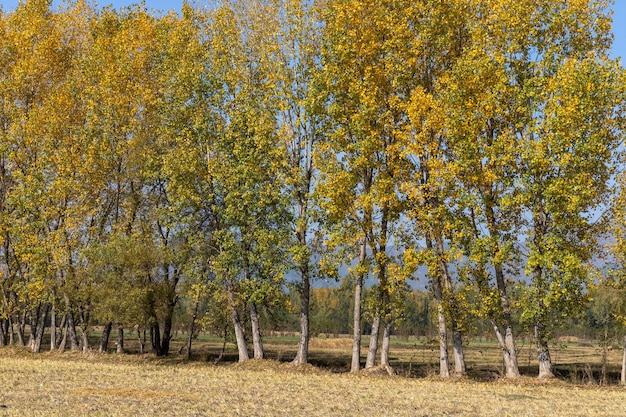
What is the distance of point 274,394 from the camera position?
70.8 feet

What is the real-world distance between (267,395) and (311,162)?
17.1m

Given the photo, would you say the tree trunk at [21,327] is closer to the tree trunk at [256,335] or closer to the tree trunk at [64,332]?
the tree trunk at [64,332]

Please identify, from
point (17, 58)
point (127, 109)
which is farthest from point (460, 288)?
point (17, 58)

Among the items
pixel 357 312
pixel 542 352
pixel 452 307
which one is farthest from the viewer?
pixel 357 312

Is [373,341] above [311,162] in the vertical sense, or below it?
below

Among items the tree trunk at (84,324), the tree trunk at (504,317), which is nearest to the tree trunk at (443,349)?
the tree trunk at (504,317)

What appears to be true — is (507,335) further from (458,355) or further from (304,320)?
(304,320)

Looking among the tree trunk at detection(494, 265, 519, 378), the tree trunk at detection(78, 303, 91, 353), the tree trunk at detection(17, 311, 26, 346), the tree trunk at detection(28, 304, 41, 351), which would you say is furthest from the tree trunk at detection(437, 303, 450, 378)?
the tree trunk at detection(17, 311, 26, 346)

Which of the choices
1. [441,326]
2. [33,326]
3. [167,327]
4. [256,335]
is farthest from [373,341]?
[33,326]

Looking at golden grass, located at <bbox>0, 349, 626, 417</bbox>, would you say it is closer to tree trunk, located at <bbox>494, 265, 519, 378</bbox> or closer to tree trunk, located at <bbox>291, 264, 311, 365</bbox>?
tree trunk, located at <bbox>494, 265, 519, 378</bbox>

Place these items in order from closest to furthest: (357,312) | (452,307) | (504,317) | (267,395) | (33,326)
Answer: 1. (267,395)
2. (452,307)
3. (504,317)
4. (357,312)
5. (33,326)

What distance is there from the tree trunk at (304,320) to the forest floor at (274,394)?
304 centimetres

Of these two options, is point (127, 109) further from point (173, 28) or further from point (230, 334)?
point (230, 334)

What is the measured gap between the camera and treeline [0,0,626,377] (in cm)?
2945
